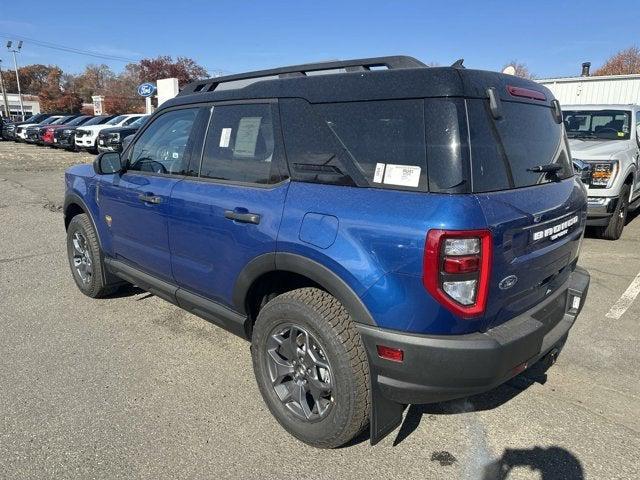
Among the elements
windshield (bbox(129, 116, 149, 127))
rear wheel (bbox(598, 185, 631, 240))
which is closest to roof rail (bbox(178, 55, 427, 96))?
rear wheel (bbox(598, 185, 631, 240))

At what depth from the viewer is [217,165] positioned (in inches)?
120

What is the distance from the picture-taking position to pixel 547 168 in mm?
2533

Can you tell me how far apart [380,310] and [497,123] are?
3.34ft

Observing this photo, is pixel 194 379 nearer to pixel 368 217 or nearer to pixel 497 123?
pixel 368 217

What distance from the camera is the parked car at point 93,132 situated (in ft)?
67.4

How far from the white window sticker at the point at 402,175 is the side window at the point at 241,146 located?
69 cm

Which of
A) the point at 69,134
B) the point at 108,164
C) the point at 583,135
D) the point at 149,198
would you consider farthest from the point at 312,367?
the point at 69,134

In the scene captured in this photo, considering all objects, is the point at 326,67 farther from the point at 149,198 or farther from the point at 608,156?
the point at 608,156

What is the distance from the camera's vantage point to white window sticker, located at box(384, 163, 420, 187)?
6.93 ft

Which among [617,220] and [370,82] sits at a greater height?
[370,82]

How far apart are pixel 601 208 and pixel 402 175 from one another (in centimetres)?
525

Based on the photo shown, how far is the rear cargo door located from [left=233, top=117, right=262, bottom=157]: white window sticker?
1.27m

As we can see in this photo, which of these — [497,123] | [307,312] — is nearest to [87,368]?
[307,312]

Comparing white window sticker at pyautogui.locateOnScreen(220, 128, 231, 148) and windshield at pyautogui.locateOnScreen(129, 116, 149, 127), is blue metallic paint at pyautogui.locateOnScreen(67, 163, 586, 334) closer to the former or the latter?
white window sticker at pyautogui.locateOnScreen(220, 128, 231, 148)
